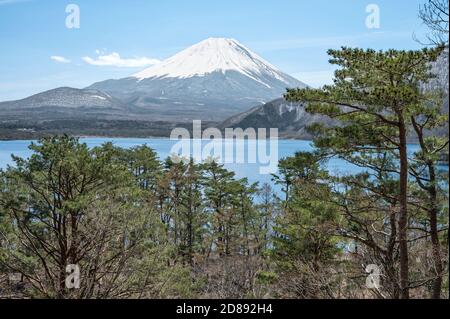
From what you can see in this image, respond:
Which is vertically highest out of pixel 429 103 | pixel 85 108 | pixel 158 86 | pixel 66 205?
pixel 158 86

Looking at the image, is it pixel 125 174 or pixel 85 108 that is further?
pixel 85 108

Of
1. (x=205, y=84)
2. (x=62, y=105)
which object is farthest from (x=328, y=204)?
(x=205, y=84)

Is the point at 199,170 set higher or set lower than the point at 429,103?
lower

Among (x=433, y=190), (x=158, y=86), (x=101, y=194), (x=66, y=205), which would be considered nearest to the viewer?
(x=433, y=190)
